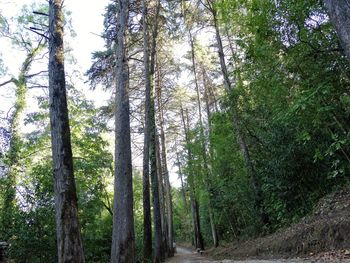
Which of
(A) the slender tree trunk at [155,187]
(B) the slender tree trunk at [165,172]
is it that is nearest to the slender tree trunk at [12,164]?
(A) the slender tree trunk at [155,187]

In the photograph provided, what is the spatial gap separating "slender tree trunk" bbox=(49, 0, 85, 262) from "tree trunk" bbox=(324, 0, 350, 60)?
5.05 m

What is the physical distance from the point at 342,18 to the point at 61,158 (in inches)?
208

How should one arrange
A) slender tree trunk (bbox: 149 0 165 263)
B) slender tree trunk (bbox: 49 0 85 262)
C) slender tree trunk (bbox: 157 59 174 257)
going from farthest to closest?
slender tree trunk (bbox: 157 59 174 257)
slender tree trunk (bbox: 149 0 165 263)
slender tree trunk (bbox: 49 0 85 262)

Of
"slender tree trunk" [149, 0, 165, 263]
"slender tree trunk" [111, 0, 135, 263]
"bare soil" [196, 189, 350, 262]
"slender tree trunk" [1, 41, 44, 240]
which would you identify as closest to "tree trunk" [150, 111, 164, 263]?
"slender tree trunk" [149, 0, 165, 263]

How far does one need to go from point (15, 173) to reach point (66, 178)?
8.65m

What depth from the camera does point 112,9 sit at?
13406 mm

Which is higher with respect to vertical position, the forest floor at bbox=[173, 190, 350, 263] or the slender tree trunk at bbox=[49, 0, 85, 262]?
the slender tree trunk at bbox=[49, 0, 85, 262]

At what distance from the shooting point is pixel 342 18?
4.72m

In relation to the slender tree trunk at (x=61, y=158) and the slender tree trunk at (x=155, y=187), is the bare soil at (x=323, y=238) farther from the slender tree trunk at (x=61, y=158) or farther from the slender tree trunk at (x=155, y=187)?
the slender tree trunk at (x=155, y=187)

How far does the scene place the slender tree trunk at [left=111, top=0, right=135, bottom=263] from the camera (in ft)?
24.6

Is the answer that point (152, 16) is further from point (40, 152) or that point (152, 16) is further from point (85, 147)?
point (40, 152)

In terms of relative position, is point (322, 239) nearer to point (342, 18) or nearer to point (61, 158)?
point (342, 18)

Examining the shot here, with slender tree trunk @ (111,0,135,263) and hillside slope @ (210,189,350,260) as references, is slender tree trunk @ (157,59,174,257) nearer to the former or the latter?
slender tree trunk @ (111,0,135,263)

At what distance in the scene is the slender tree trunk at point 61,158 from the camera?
5250 millimetres
